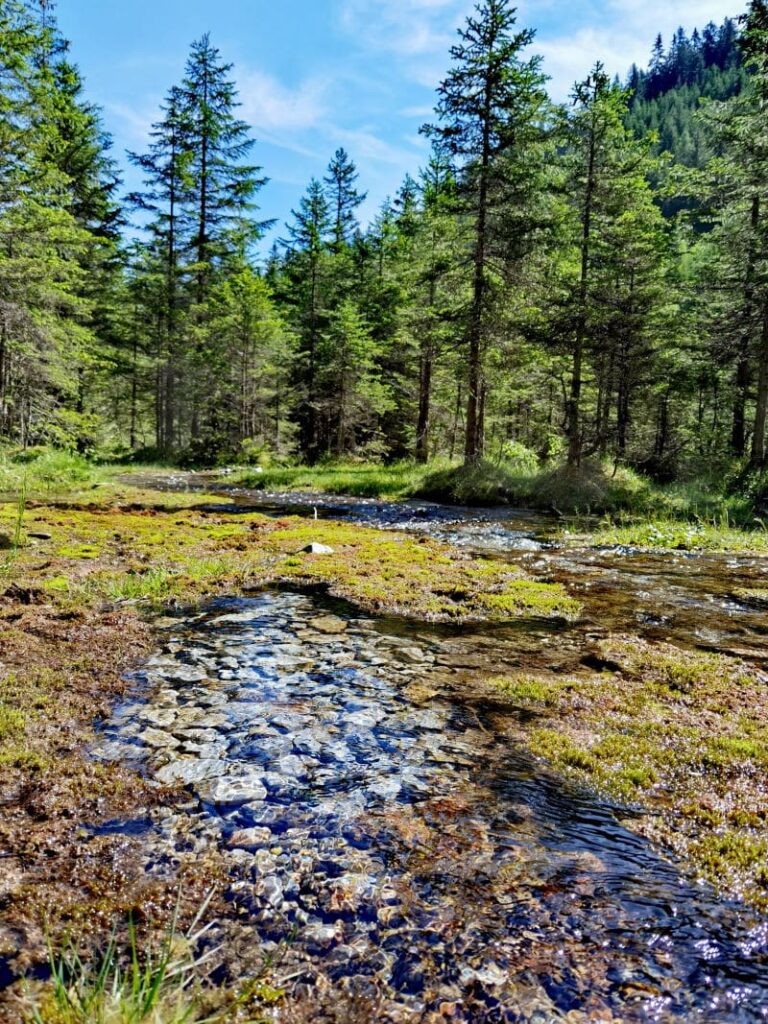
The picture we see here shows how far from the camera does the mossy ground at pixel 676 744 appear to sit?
325 centimetres

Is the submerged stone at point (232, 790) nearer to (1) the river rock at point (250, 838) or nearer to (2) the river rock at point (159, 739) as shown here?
(1) the river rock at point (250, 838)

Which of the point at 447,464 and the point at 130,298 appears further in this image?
the point at 130,298

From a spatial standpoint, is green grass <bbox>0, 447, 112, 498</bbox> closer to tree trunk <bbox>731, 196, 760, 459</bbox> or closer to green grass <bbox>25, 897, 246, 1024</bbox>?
green grass <bbox>25, 897, 246, 1024</bbox>

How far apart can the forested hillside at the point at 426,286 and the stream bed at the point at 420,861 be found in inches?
678

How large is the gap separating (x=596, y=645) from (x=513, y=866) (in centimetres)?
381

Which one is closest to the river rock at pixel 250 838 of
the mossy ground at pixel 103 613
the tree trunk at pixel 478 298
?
the mossy ground at pixel 103 613

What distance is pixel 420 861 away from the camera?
3053 mm

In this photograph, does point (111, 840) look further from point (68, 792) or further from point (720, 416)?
point (720, 416)

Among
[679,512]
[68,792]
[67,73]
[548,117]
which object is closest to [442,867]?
[68,792]

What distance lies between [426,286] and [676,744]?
25.8 meters

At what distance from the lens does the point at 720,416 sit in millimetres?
38688

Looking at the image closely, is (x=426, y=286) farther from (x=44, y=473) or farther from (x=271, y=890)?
(x=271, y=890)

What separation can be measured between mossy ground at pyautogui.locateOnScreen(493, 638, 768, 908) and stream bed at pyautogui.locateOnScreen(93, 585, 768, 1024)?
9.8 inches

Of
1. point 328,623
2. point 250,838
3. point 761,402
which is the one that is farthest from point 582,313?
point 250,838
